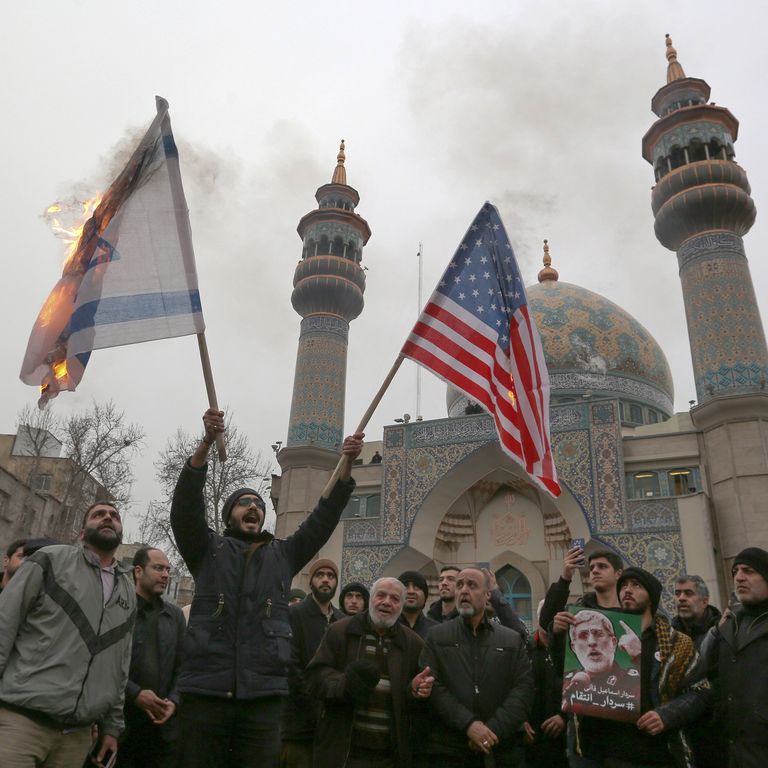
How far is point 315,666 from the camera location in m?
4.19

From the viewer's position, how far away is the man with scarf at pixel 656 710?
373cm

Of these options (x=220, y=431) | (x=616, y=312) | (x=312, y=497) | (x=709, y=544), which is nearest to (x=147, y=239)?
(x=220, y=431)

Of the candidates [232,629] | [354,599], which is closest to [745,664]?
[232,629]

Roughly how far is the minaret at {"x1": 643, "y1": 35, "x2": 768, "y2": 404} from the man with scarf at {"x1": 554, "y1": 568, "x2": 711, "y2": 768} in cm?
1420

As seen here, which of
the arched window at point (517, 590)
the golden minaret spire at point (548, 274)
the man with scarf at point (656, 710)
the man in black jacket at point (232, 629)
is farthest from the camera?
the golden minaret spire at point (548, 274)

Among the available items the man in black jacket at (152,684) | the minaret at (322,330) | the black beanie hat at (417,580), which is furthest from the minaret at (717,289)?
the man in black jacket at (152,684)

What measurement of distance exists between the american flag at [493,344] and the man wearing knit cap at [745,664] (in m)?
1.50

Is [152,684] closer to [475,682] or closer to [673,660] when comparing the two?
[475,682]

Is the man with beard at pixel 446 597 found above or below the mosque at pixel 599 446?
below

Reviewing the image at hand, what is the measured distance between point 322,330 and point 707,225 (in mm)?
11387

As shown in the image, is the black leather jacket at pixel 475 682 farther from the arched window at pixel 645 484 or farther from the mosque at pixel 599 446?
the arched window at pixel 645 484

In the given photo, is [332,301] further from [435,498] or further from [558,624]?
[558,624]

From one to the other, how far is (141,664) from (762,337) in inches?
677

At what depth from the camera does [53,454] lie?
117 ft
